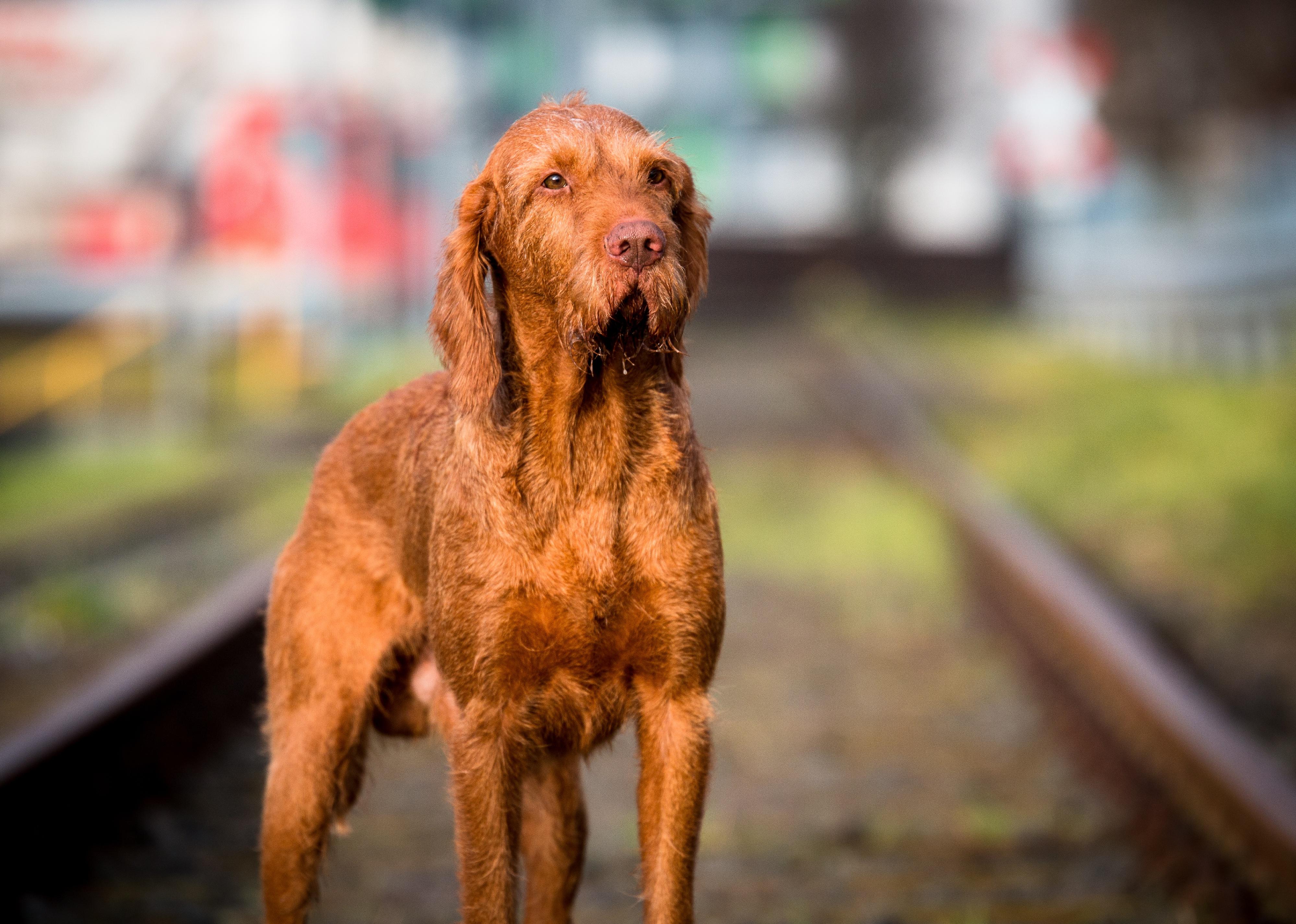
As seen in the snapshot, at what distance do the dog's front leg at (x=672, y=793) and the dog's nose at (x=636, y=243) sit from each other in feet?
2.68

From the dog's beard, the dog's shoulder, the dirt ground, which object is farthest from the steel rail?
the dog's beard

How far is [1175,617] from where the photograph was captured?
7137mm

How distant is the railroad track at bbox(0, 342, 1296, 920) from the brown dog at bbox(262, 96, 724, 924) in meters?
1.69

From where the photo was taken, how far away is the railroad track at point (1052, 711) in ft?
13.1

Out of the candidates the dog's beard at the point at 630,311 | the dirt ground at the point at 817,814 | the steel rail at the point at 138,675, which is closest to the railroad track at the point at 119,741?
the steel rail at the point at 138,675

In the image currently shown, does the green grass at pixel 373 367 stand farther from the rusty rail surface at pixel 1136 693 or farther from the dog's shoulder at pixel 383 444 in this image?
the dog's shoulder at pixel 383 444

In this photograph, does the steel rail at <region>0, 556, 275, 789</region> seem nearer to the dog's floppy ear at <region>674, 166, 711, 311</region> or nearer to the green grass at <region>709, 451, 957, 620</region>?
the dog's floppy ear at <region>674, 166, 711, 311</region>

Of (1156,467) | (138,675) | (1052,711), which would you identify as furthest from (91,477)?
(1052,711)

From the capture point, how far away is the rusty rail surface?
3846 mm

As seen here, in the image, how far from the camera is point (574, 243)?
2701 mm

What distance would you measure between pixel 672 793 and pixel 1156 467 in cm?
828

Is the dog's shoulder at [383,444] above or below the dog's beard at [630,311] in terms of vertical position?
below

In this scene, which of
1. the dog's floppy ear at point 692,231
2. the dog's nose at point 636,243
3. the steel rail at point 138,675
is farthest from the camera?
the steel rail at point 138,675

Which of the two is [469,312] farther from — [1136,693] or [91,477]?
[91,477]
